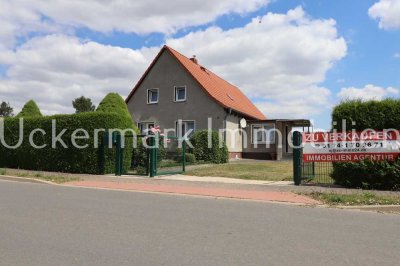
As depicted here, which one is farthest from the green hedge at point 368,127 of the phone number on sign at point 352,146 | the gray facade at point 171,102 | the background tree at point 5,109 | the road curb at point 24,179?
the background tree at point 5,109

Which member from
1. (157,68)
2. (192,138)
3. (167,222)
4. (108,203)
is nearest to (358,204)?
(167,222)

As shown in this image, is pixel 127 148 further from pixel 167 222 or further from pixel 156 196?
pixel 167 222

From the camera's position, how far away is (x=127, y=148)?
58.2 ft

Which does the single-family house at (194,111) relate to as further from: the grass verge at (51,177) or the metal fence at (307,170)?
the metal fence at (307,170)

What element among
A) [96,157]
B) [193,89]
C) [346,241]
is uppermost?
[193,89]

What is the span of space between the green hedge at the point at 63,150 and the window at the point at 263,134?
47.4 ft

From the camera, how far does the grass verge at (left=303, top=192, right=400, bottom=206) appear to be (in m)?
10.1

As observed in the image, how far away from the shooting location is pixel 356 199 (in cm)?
1037

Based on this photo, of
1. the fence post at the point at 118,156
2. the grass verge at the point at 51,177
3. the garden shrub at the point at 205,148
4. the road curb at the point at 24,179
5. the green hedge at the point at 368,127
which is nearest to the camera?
the green hedge at the point at 368,127

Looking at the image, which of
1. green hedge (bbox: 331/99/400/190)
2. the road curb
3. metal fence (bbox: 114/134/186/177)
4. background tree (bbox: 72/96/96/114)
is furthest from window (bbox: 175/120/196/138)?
background tree (bbox: 72/96/96/114)

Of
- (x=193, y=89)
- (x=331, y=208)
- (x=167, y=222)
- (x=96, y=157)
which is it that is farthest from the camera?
(x=193, y=89)

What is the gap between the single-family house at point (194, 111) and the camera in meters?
28.4

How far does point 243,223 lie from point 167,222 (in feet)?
4.44

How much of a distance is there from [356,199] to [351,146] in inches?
107
